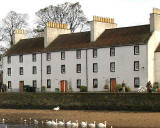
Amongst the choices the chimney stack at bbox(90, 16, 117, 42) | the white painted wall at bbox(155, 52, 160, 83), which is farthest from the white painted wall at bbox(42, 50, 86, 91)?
the white painted wall at bbox(155, 52, 160, 83)

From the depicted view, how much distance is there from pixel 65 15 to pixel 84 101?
4705cm

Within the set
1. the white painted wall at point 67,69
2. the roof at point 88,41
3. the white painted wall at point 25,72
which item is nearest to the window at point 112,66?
the roof at point 88,41

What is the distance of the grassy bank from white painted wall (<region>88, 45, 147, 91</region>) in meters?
10.0

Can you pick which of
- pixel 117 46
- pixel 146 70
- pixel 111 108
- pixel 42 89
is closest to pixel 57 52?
pixel 42 89

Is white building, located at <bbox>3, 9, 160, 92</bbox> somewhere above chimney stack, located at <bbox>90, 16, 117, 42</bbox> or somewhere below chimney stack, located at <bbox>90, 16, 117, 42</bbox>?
below

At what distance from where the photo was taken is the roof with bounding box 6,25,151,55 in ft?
234

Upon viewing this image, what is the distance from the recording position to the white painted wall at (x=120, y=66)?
69000mm

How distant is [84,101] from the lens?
62375mm

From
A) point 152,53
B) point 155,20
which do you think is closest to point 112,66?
point 152,53

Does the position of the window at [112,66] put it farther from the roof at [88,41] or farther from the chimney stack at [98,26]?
the chimney stack at [98,26]

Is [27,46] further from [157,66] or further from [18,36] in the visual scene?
[157,66]

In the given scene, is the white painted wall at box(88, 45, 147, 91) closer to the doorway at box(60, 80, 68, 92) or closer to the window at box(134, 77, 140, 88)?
the window at box(134, 77, 140, 88)

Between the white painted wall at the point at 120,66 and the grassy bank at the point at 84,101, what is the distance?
32.8 feet

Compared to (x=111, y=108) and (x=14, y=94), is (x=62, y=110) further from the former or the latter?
(x=14, y=94)
